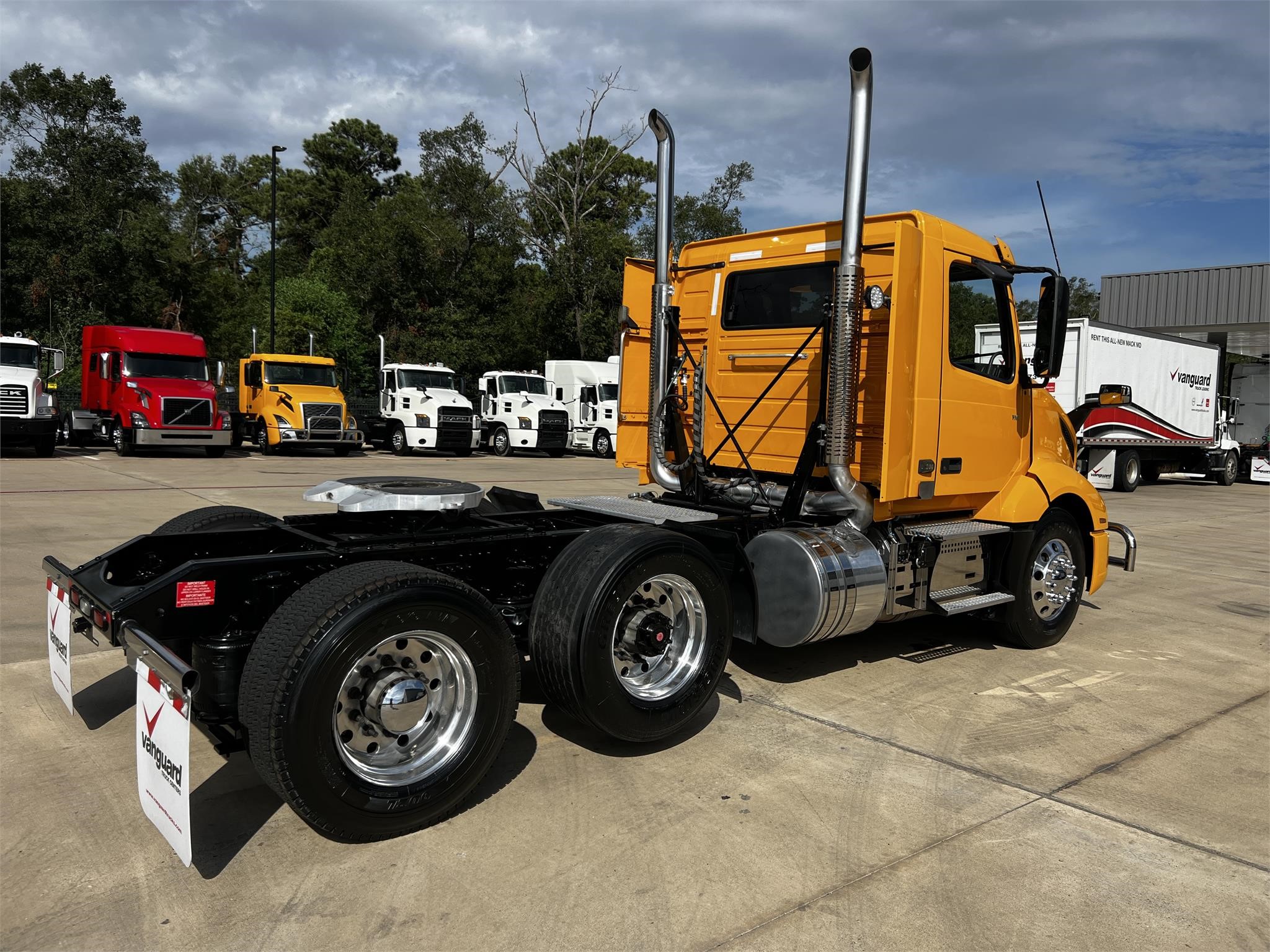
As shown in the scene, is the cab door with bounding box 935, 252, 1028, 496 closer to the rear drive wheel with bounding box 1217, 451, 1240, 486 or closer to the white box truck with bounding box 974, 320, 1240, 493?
the white box truck with bounding box 974, 320, 1240, 493

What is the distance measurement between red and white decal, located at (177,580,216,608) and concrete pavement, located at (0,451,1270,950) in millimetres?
831

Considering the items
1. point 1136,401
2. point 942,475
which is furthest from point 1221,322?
point 942,475

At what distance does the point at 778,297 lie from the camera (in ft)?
19.7

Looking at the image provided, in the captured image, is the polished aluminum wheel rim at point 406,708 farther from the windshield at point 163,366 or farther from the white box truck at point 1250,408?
the white box truck at point 1250,408

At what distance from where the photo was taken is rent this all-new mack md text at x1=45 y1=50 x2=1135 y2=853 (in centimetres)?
333

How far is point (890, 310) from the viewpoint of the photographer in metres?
5.13

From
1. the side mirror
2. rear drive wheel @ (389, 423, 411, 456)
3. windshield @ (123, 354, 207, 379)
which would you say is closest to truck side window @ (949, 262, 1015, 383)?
the side mirror

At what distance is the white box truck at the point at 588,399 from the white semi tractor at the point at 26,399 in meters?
12.8

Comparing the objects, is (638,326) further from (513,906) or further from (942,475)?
(513,906)

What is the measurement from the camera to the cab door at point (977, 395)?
5.58m

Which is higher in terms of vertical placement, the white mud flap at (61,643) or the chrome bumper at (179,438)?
the chrome bumper at (179,438)

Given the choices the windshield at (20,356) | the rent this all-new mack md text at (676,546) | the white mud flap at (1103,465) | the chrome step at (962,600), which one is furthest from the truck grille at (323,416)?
the chrome step at (962,600)

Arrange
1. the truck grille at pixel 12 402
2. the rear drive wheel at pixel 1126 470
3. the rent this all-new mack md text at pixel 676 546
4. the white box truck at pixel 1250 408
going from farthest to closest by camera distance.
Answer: the white box truck at pixel 1250 408
the rear drive wheel at pixel 1126 470
the truck grille at pixel 12 402
the rent this all-new mack md text at pixel 676 546

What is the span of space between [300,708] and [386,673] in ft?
1.35
